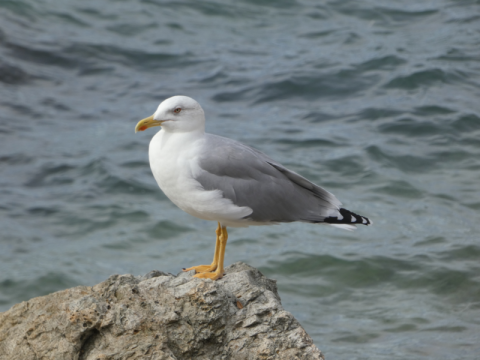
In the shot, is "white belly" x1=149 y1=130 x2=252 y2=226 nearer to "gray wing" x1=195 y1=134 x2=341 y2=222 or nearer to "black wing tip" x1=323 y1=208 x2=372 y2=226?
"gray wing" x1=195 y1=134 x2=341 y2=222

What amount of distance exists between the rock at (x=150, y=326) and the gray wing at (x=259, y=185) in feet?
3.90

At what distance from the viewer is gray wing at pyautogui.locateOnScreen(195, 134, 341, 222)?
15.8 feet

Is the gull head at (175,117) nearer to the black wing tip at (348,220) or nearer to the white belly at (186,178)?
the white belly at (186,178)

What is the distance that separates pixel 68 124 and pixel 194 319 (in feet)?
29.9

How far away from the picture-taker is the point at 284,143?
1134cm

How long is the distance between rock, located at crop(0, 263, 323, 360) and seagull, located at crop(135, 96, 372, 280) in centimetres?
103

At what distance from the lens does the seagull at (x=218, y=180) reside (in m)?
4.72

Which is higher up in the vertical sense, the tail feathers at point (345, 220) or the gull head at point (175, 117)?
the gull head at point (175, 117)

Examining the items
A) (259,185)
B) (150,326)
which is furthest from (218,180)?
(150,326)

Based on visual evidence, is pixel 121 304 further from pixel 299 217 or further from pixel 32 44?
pixel 32 44

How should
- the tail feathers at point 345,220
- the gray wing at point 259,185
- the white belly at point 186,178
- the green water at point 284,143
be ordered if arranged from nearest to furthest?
the white belly at point 186,178 < the gray wing at point 259,185 < the tail feathers at point 345,220 < the green water at point 284,143

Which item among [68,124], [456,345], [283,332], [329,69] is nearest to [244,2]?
[329,69]

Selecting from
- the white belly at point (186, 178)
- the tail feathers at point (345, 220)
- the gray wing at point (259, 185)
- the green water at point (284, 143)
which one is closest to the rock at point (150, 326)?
the white belly at point (186, 178)

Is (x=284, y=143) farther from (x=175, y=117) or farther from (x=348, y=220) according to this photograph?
(x=175, y=117)
